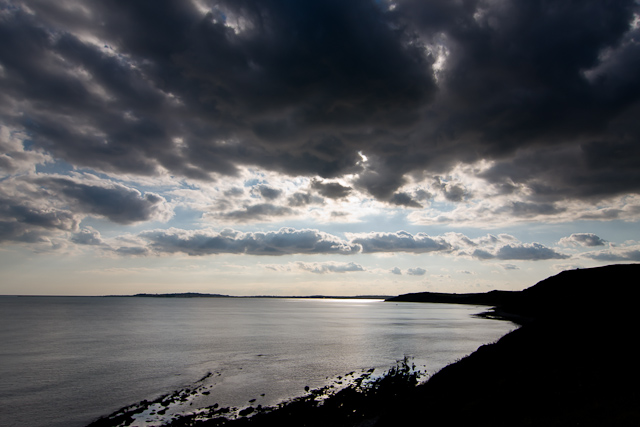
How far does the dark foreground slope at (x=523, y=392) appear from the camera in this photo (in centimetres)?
1658

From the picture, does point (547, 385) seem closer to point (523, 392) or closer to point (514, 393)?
point (523, 392)

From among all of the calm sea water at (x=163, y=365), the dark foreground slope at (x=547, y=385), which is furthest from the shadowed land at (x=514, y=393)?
the calm sea water at (x=163, y=365)

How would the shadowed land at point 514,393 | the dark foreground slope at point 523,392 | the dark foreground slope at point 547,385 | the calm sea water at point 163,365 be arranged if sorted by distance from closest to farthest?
the dark foreground slope at point 547,385
the dark foreground slope at point 523,392
the shadowed land at point 514,393
the calm sea water at point 163,365

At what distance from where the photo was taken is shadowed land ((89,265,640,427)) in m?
16.7

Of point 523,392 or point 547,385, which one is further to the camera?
point 547,385

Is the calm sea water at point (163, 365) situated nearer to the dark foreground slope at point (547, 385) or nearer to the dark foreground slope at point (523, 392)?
the dark foreground slope at point (523, 392)

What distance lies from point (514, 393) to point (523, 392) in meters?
0.55

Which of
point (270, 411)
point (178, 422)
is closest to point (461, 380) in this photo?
point (270, 411)

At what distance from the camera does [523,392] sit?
19.9 m

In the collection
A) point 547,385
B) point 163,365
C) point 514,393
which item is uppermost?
point 547,385

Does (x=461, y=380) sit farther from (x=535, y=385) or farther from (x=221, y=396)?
(x=221, y=396)

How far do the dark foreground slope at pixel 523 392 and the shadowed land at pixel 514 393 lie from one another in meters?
0.05

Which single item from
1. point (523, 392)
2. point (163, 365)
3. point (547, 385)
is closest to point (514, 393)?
point (523, 392)

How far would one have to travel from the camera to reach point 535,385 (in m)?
20.9
